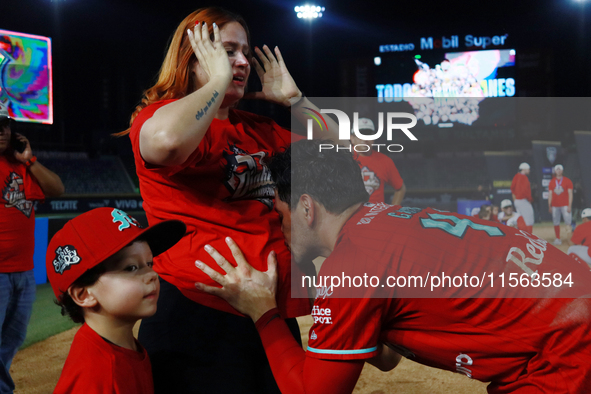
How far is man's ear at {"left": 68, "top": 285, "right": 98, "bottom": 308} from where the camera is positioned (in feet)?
5.17

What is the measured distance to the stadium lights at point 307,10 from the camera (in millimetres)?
12867

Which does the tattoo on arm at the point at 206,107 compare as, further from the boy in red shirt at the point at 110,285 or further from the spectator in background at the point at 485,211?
the spectator in background at the point at 485,211

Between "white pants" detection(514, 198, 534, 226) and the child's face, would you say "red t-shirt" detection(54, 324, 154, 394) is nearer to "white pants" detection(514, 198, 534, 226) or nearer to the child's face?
the child's face

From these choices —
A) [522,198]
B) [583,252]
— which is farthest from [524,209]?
[583,252]

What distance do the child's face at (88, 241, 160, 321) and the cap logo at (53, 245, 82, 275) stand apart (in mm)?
99

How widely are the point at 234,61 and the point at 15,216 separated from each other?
2.30 m

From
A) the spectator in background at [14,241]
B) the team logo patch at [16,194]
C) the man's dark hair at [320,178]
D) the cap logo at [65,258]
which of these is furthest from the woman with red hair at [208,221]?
the team logo patch at [16,194]

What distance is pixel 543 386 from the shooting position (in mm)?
1360

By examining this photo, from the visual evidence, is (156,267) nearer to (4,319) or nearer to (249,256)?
(249,256)

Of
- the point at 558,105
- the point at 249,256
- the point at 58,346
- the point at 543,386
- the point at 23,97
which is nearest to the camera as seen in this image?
the point at 543,386

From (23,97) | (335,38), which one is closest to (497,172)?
(335,38)

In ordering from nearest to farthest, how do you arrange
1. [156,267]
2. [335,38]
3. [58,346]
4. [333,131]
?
[156,267]
[333,131]
[58,346]
[335,38]

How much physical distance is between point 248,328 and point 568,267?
102 cm

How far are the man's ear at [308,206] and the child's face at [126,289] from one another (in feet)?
1.84
